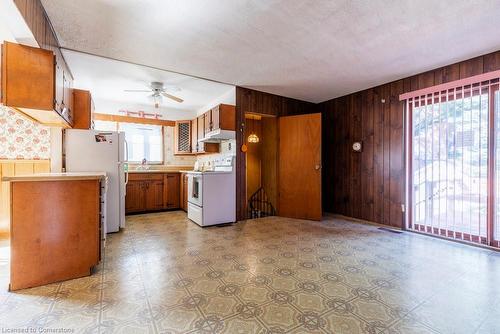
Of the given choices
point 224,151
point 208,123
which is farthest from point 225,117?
point 224,151

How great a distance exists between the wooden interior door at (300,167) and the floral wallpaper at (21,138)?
156 inches

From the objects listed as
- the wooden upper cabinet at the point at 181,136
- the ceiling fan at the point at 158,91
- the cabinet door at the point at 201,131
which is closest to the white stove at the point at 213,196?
the cabinet door at the point at 201,131

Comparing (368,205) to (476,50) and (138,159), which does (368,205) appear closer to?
(476,50)

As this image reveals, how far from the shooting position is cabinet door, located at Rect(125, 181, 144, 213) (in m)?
4.56

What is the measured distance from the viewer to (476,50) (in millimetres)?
2781

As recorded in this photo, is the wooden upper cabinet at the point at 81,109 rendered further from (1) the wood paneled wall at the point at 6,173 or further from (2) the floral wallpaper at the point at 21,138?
(1) the wood paneled wall at the point at 6,173

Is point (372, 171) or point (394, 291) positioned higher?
point (372, 171)

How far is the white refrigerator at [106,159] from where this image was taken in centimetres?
323

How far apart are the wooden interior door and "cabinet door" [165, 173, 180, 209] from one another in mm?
2272

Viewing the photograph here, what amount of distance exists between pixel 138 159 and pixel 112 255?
3.18 meters

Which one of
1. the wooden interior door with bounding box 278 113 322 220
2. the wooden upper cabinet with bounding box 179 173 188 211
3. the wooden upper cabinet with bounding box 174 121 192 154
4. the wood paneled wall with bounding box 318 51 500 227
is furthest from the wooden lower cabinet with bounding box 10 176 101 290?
the wood paneled wall with bounding box 318 51 500 227

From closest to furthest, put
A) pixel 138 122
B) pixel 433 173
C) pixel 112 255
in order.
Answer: pixel 112 255
pixel 433 173
pixel 138 122

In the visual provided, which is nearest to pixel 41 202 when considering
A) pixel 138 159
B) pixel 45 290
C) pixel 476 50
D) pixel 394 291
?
pixel 45 290

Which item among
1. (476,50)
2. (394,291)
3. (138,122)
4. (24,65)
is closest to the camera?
(394,291)
